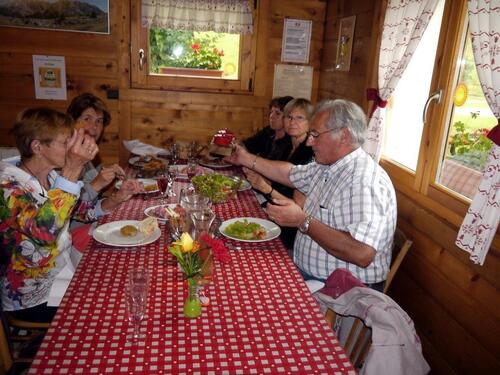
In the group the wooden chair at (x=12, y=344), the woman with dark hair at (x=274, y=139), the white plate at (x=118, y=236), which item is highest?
the woman with dark hair at (x=274, y=139)

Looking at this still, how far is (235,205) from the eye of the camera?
7.63 ft

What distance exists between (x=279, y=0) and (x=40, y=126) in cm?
293

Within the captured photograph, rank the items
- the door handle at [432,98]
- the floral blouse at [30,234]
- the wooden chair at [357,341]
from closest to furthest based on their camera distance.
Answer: the wooden chair at [357,341] < the floral blouse at [30,234] < the door handle at [432,98]

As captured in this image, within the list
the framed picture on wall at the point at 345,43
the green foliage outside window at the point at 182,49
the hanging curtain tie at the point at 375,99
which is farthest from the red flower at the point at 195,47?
the hanging curtain tie at the point at 375,99

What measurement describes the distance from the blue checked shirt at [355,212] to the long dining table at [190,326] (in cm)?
29

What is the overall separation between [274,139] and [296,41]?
120cm

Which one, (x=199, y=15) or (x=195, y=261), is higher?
(x=199, y=15)

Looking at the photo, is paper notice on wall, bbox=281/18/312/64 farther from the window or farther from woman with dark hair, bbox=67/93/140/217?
woman with dark hair, bbox=67/93/140/217

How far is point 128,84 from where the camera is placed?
158 inches

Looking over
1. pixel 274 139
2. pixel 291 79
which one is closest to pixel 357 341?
pixel 274 139

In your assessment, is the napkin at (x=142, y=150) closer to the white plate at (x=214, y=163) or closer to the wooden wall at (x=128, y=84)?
the white plate at (x=214, y=163)

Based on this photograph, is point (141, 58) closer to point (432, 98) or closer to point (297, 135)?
point (297, 135)

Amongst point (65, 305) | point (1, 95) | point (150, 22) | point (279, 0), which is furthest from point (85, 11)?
point (65, 305)

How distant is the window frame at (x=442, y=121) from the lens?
2.11 metres
